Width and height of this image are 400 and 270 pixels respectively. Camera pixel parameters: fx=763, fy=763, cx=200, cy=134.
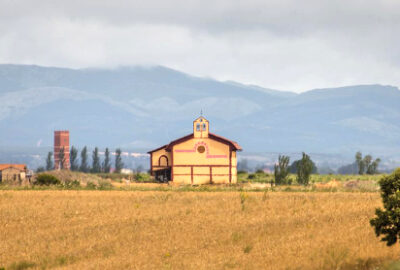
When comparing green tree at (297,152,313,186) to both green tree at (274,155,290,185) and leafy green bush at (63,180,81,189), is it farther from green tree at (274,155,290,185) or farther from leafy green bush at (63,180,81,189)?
leafy green bush at (63,180,81,189)

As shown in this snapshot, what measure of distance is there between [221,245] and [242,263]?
165 inches

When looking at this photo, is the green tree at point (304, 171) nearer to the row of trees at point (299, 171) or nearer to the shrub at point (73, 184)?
the row of trees at point (299, 171)

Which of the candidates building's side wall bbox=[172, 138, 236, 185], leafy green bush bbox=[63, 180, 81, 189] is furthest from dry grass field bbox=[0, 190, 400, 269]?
building's side wall bbox=[172, 138, 236, 185]

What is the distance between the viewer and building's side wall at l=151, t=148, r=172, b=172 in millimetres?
88500

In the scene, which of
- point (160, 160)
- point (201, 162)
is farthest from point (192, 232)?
point (160, 160)

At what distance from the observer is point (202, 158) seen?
8538cm

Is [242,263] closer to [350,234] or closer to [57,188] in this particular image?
[350,234]

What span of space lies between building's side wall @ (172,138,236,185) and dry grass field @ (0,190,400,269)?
3567cm

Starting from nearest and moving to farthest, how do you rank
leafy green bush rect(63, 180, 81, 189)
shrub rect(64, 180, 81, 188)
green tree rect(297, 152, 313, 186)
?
leafy green bush rect(63, 180, 81, 189) → shrub rect(64, 180, 81, 188) → green tree rect(297, 152, 313, 186)

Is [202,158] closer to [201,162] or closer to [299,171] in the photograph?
[201,162]

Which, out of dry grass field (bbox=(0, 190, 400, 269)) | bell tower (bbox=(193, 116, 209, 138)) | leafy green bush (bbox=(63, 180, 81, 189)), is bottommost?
dry grass field (bbox=(0, 190, 400, 269))

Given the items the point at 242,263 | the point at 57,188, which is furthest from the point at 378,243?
the point at 57,188

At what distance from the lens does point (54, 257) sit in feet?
104

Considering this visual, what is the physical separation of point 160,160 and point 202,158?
6.09 metres
